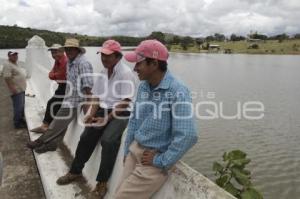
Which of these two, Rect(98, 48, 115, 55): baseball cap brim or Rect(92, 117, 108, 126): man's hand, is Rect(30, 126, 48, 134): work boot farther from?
Rect(98, 48, 115, 55): baseball cap brim

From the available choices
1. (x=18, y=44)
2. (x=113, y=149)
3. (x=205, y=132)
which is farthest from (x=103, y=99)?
(x=18, y=44)

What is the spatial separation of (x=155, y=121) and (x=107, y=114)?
1.36 metres

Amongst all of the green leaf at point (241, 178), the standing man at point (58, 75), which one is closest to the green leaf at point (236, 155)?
the green leaf at point (241, 178)

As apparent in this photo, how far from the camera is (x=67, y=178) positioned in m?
4.34

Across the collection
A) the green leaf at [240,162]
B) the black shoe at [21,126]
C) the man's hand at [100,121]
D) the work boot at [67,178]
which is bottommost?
the black shoe at [21,126]

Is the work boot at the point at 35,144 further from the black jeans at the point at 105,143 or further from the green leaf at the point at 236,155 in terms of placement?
the green leaf at the point at 236,155

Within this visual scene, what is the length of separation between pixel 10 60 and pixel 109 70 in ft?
13.1

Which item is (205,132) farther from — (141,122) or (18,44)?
(18,44)

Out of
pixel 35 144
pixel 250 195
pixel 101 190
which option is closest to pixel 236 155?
pixel 250 195

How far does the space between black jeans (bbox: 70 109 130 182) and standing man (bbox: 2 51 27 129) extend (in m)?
3.45

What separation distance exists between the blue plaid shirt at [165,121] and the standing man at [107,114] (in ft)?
2.39

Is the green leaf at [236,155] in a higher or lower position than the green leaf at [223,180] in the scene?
higher

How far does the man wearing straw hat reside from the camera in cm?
499

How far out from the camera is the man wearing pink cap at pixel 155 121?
8.89 ft
